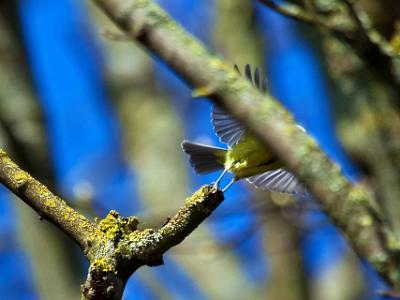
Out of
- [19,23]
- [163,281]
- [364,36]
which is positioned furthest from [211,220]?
[364,36]

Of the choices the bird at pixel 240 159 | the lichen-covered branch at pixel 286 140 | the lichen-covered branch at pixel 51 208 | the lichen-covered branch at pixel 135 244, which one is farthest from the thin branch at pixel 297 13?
the lichen-covered branch at pixel 51 208

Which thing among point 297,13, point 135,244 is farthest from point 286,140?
point 297,13

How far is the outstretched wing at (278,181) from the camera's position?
2461 mm

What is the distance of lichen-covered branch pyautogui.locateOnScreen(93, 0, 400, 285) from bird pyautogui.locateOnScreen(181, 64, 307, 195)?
56 cm

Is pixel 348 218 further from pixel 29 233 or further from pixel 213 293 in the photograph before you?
pixel 213 293

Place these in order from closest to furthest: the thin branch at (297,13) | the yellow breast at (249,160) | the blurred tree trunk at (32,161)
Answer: the thin branch at (297,13) < the yellow breast at (249,160) < the blurred tree trunk at (32,161)

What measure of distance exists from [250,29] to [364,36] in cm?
305

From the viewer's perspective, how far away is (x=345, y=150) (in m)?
3.51

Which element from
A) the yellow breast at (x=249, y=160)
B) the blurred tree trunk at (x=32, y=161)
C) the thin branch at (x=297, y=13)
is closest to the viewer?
the thin branch at (x=297, y=13)

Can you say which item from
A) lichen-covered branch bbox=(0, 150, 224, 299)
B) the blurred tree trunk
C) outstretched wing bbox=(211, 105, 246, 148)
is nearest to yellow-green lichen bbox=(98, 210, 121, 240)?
lichen-covered branch bbox=(0, 150, 224, 299)

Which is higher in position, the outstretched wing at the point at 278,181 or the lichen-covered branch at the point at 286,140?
the outstretched wing at the point at 278,181

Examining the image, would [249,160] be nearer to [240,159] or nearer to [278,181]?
[240,159]

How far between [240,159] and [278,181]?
0.19 m

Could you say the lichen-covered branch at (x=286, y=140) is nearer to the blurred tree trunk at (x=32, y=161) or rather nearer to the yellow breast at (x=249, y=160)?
the yellow breast at (x=249, y=160)
